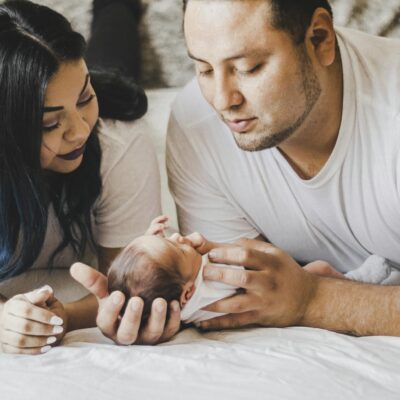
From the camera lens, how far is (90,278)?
1.32 m

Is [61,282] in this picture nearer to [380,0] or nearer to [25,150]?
[25,150]

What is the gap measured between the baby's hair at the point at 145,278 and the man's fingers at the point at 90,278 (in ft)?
0.12

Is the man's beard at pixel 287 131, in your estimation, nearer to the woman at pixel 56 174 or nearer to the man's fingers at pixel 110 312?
the woman at pixel 56 174

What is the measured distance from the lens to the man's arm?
1.37 meters

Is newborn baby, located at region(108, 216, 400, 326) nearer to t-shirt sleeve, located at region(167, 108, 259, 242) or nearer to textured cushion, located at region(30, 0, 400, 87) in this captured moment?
t-shirt sleeve, located at region(167, 108, 259, 242)

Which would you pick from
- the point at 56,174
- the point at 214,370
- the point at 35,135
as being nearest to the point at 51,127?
the point at 35,135

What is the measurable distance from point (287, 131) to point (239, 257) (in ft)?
0.98

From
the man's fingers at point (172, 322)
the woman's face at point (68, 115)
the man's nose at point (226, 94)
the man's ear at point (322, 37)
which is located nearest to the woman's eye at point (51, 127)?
the woman's face at point (68, 115)

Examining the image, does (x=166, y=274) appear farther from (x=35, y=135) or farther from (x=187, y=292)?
(x=35, y=135)

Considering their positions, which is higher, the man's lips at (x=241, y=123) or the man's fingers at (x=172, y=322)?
the man's lips at (x=241, y=123)

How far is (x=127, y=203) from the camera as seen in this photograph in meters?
1.62

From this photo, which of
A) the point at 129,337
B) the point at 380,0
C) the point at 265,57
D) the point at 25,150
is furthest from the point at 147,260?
the point at 380,0

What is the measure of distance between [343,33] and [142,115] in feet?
1.59

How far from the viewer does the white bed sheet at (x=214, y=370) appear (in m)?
1.12
